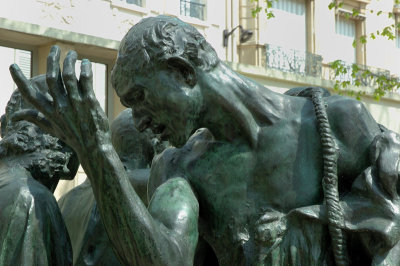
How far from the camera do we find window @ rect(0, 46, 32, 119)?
49.9 ft

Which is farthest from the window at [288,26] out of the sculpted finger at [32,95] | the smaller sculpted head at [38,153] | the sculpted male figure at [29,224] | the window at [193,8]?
the sculpted finger at [32,95]

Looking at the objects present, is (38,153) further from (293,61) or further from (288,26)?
(288,26)

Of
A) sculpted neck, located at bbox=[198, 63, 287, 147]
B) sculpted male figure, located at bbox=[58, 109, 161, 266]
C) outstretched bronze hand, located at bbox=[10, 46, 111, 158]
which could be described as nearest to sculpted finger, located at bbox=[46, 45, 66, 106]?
outstretched bronze hand, located at bbox=[10, 46, 111, 158]

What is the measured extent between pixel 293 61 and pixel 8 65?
23.5 ft

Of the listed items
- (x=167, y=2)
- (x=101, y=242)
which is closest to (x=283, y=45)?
(x=167, y=2)

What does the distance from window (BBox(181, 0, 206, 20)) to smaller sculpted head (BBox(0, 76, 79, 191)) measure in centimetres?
1499

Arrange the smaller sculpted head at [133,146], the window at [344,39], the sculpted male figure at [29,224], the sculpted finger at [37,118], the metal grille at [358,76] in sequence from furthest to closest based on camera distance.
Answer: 1. the window at [344,39]
2. the metal grille at [358,76]
3. the smaller sculpted head at [133,146]
4. the sculpted male figure at [29,224]
5. the sculpted finger at [37,118]

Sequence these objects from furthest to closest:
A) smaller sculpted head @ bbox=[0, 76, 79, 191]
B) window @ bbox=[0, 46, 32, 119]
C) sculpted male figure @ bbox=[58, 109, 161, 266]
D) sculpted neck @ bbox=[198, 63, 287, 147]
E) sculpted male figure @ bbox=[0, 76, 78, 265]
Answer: window @ bbox=[0, 46, 32, 119], sculpted male figure @ bbox=[58, 109, 161, 266], smaller sculpted head @ bbox=[0, 76, 79, 191], sculpted male figure @ bbox=[0, 76, 78, 265], sculpted neck @ bbox=[198, 63, 287, 147]

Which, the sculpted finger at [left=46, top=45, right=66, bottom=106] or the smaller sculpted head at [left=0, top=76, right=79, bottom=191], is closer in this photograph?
the sculpted finger at [left=46, top=45, right=66, bottom=106]

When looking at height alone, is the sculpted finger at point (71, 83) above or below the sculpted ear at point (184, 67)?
below

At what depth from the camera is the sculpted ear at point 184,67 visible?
304 centimetres

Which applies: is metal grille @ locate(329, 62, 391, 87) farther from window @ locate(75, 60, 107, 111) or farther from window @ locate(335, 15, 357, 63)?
window @ locate(75, 60, 107, 111)

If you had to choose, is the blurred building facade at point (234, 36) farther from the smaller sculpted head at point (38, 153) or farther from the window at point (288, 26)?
the smaller sculpted head at point (38, 153)

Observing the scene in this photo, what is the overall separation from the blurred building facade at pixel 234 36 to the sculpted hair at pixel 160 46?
397 inches
